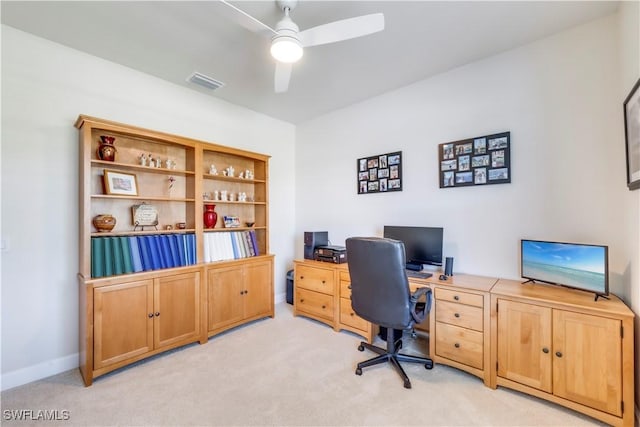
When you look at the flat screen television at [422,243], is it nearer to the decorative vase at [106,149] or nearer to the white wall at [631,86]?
the white wall at [631,86]

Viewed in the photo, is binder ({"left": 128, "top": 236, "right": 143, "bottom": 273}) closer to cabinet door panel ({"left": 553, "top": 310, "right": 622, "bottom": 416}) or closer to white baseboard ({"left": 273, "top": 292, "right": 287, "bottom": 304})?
white baseboard ({"left": 273, "top": 292, "right": 287, "bottom": 304})

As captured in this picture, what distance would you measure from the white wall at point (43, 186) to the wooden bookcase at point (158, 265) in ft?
0.58

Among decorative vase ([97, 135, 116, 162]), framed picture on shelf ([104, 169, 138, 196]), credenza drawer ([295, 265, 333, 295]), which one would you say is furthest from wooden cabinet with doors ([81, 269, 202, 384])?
credenza drawer ([295, 265, 333, 295])

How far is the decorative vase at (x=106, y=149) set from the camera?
234 cm

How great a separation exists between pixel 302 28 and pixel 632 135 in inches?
94.0

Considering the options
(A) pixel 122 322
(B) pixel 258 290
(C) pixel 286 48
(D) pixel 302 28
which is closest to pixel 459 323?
(B) pixel 258 290

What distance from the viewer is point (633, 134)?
169 cm

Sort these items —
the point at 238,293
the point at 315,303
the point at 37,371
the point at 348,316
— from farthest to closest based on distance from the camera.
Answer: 1. the point at 315,303
2. the point at 238,293
3. the point at 348,316
4. the point at 37,371

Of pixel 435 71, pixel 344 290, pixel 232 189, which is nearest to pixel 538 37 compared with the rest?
pixel 435 71

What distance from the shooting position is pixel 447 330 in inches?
88.1

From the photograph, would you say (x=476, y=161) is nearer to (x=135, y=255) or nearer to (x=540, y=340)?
(x=540, y=340)

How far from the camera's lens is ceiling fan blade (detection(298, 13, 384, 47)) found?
160 centimetres

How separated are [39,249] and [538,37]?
14.8ft

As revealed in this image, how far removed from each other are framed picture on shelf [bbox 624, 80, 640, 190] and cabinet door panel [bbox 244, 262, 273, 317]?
3241 millimetres
